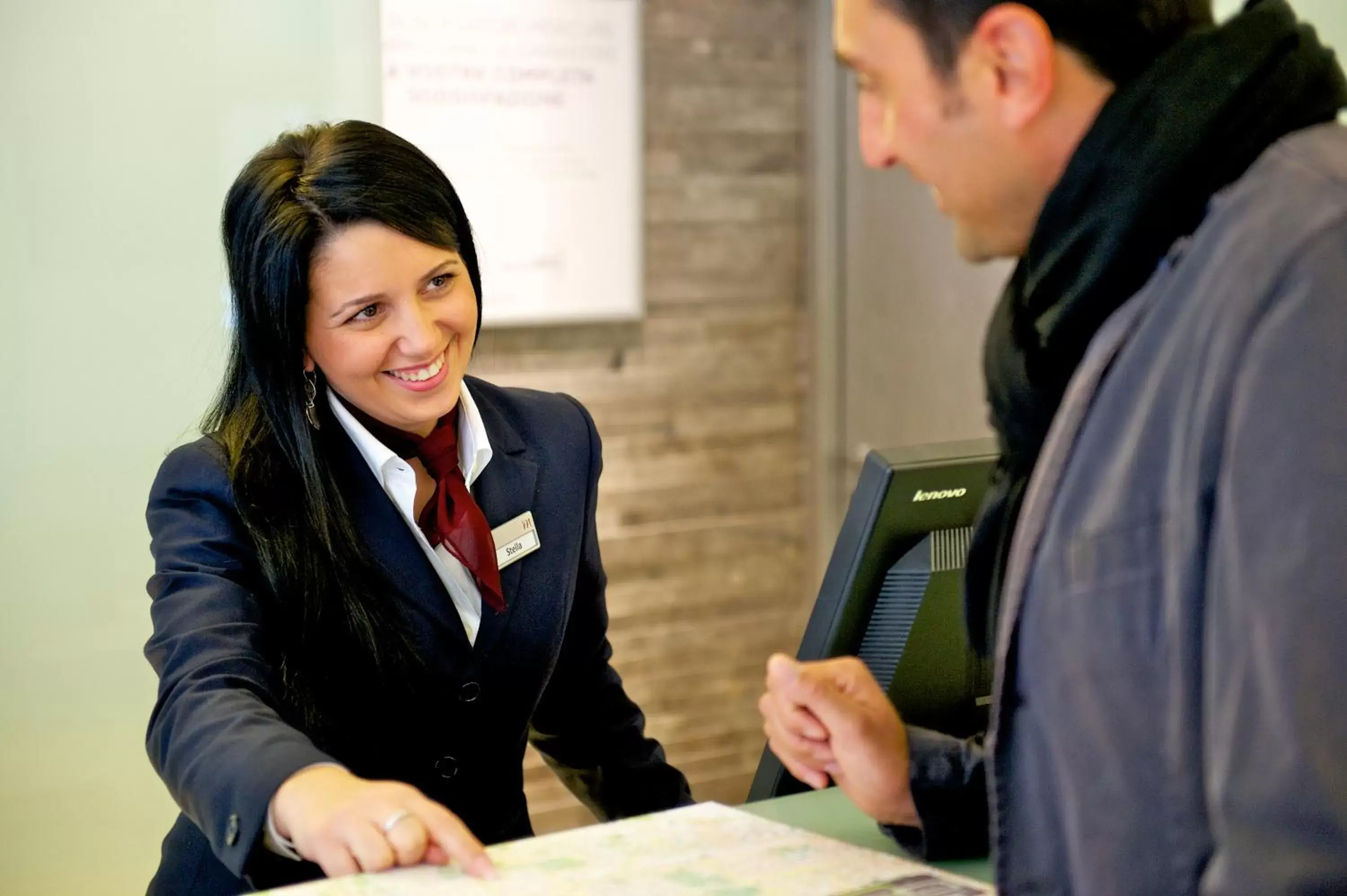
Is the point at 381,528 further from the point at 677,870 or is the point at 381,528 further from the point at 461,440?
the point at 677,870

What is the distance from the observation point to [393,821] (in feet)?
4.14

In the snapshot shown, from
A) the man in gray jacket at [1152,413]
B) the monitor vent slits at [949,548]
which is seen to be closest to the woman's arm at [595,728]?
the monitor vent slits at [949,548]

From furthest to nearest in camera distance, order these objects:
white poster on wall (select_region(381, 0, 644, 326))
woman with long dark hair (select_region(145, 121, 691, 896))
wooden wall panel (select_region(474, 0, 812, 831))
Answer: wooden wall panel (select_region(474, 0, 812, 831)) → white poster on wall (select_region(381, 0, 644, 326)) → woman with long dark hair (select_region(145, 121, 691, 896))

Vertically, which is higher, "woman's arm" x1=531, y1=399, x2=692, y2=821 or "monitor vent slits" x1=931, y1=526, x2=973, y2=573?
"monitor vent slits" x1=931, y1=526, x2=973, y2=573

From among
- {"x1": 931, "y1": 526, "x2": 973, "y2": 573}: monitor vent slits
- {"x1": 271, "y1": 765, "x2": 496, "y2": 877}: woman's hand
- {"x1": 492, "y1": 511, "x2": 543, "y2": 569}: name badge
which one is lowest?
{"x1": 271, "y1": 765, "x2": 496, "y2": 877}: woman's hand

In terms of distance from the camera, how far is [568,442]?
2.07 meters

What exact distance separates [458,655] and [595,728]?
0.22 meters

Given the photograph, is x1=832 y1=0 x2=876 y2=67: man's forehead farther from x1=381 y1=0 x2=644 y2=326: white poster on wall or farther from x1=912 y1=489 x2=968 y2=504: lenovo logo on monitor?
x1=381 y1=0 x2=644 y2=326: white poster on wall

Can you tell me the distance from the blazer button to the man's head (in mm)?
846

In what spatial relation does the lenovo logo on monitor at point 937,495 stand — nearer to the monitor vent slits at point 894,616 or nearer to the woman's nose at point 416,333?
the monitor vent slits at point 894,616

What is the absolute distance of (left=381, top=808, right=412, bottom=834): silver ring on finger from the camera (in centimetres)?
126

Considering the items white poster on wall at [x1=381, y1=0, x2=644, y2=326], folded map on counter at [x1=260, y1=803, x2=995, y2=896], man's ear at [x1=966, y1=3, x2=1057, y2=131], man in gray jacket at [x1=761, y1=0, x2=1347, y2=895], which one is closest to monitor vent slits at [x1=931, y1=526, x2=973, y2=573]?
folded map on counter at [x1=260, y1=803, x2=995, y2=896]

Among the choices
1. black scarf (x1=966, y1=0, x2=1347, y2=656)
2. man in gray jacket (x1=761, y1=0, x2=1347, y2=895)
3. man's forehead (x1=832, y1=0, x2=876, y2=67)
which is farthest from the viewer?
man's forehead (x1=832, y1=0, x2=876, y2=67)

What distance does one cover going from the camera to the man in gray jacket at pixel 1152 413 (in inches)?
30.2
